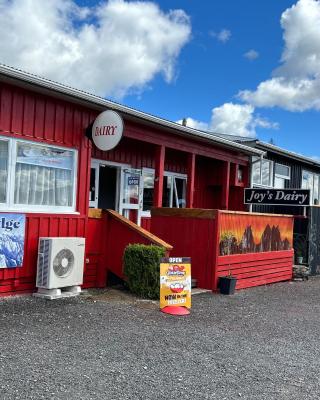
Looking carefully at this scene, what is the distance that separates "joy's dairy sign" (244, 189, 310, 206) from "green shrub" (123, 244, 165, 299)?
5392 millimetres

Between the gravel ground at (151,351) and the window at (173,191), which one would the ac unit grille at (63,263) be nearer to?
the gravel ground at (151,351)

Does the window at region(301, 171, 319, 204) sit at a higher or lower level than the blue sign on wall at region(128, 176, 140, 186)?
higher

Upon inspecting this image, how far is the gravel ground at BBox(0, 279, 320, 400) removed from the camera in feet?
14.2

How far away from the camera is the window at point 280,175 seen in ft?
54.0

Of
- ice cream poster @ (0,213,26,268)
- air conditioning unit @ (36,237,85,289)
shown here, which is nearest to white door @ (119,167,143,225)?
air conditioning unit @ (36,237,85,289)

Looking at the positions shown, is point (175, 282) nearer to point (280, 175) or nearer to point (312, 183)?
point (280, 175)

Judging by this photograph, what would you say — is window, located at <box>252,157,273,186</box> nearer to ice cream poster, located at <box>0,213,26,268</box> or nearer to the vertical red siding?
the vertical red siding

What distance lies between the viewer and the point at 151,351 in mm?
5414

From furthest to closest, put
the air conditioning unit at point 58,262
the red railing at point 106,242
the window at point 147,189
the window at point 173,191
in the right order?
the window at point 173,191 < the window at point 147,189 < the red railing at point 106,242 < the air conditioning unit at point 58,262

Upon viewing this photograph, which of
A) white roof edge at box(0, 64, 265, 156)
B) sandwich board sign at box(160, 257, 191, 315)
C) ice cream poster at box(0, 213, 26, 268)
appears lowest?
sandwich board sign at box(160, 257, 191, 315)

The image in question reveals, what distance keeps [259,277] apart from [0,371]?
7.66 metres

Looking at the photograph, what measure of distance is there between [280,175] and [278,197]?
13.4ft

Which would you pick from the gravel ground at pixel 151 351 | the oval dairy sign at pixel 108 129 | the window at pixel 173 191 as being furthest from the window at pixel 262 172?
the gravel ground at pixel 151 351

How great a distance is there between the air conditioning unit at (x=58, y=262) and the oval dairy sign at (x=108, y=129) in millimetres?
1725
